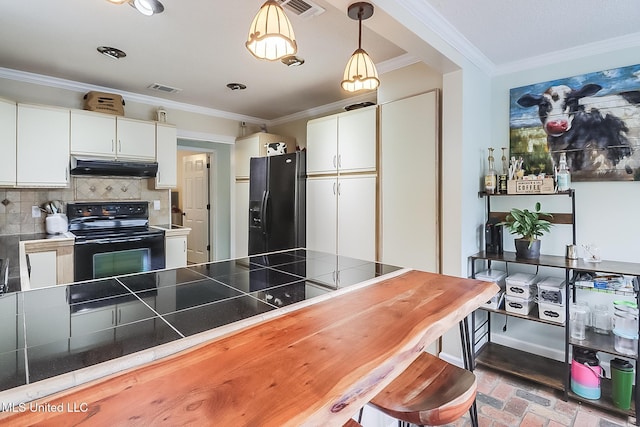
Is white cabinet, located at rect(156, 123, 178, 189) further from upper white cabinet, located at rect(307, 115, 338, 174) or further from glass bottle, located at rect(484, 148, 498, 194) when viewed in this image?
glass bottle, located at rect(484, 148, 498, 194)

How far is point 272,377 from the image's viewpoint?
65cm

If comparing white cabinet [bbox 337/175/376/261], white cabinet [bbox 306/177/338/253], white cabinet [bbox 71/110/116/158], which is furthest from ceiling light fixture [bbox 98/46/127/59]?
white cabinet [bbox 337/175/376/261]

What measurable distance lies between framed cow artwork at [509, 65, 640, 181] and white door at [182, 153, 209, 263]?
4414 mm

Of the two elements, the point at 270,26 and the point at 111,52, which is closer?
the point at 270,26

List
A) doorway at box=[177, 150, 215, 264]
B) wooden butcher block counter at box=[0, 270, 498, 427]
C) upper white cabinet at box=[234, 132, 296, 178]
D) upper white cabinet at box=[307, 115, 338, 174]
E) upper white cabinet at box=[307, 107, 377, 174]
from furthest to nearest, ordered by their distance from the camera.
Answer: doorway at box=[177, 150, 215, 264], upper white cabinet at box=[234, 132, 296, 178], upper white cabinet at box=[307, 115, 338, 174], upper white cabinet at box=[307, 107, 377, 174], wooden butcher block counter at box=[0, 270, 498, 427]

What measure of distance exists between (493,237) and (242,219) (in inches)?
124

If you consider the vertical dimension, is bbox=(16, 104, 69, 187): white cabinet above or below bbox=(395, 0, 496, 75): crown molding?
below

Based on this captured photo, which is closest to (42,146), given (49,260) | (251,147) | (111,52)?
(49,260)

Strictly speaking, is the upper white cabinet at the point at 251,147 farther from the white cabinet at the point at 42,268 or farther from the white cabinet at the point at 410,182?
the white cabinet at the point at 42,268

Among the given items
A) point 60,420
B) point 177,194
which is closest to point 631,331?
point 60,420

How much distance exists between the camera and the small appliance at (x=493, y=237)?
2633 millimetres

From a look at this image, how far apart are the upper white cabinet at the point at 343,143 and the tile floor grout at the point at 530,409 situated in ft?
6.26

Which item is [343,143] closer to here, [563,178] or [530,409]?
[563,178]

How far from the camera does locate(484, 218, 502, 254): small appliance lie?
8.64 feet
